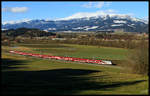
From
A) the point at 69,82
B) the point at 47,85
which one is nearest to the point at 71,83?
the point at 69,82

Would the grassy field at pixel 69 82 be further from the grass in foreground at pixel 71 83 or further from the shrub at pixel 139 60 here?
the shrub at pixel 139 60

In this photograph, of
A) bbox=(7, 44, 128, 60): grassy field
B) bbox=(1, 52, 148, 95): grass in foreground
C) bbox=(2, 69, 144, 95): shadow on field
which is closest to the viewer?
bbox=(2, 69, 144, 95): shadow on field

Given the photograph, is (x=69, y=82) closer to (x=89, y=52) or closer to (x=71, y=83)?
(x=71, y=83)

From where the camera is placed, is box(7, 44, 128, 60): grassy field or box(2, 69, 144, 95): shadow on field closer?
box(2, 69, 144, 95): shadow on field

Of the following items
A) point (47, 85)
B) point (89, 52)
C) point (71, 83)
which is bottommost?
point (89, 52)

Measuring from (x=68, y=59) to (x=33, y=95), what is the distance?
62.8 metres

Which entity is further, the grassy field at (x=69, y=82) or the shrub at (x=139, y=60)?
the shrub at (x=139, y=60)

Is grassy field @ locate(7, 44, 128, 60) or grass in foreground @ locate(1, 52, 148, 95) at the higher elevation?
grass in foreground @ locate(1, 52, 148, 95)

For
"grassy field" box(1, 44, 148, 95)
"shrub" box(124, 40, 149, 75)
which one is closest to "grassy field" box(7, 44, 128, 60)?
"shrub" box(124, 40, 149, 75)

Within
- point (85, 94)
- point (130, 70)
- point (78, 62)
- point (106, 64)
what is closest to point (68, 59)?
point (78, 62)

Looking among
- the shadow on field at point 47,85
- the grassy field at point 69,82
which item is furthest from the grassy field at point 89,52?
the shadow on field at point 47,85

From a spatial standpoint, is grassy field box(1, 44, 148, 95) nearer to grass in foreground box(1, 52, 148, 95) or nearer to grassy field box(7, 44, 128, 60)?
grass in foreground box(1, 52, 148, 95)

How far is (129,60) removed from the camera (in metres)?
52.2

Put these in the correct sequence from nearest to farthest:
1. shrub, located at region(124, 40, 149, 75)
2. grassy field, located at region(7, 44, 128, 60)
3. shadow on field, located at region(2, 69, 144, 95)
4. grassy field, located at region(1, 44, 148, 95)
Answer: shadow on field, located at region(2, 69, 144, 95) → grassy field, located at region(1, 44, 148, 95) → shrub, located at region(124, 40, 149, 75) → grassy field, located at region(7, 44, 128, 60)
